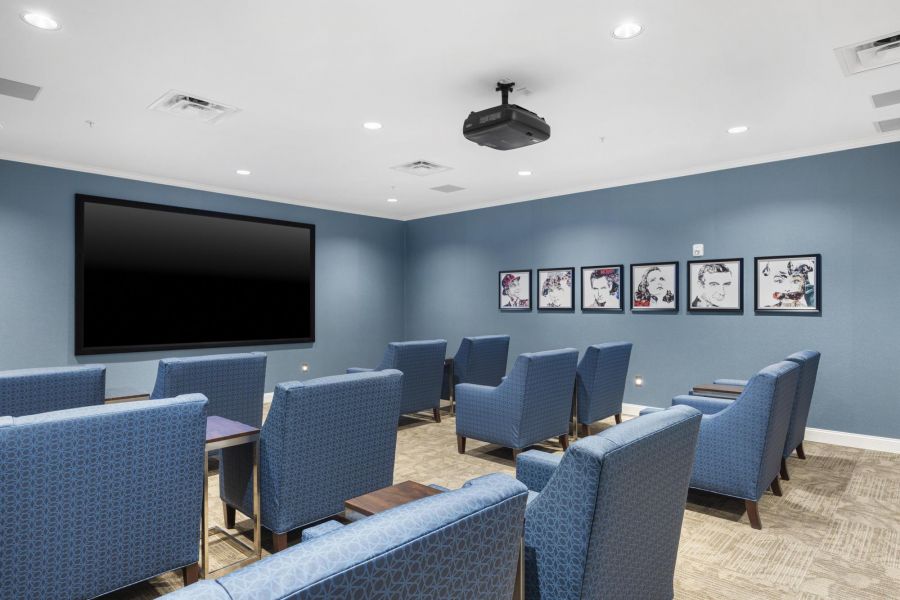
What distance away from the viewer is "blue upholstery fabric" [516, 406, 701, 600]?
1278 millimetres

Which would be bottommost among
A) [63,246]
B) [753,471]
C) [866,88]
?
[753,471]

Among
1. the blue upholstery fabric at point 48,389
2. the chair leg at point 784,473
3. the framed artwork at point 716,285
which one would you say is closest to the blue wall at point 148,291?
the blue upholstery fabric at point 48,389

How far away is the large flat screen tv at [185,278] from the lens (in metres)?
5.27

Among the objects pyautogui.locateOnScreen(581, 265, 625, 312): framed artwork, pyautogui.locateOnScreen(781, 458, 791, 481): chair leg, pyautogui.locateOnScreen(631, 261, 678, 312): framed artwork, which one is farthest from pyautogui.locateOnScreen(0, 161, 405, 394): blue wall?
pyautogui.locateOnScreen(781, 458, 791, 481): chair leg

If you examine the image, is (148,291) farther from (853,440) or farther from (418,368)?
(853,440)

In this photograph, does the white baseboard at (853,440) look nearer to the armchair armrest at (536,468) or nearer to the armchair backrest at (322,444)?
the armchair armrest at (536,468)

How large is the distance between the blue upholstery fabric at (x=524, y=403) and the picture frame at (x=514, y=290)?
2532 mm

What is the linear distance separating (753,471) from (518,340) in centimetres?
402

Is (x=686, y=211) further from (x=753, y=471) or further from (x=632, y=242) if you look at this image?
(x=753, y=471)

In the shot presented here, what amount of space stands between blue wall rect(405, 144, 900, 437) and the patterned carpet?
0.87 meters

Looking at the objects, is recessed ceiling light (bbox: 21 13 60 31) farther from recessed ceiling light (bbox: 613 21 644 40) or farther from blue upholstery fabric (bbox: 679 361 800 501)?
blue upholstery fabric (bbox: 679 361 800 501)

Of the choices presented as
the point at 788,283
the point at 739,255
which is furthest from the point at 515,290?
the point at 788,283

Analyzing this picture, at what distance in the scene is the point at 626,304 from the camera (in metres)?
5.71

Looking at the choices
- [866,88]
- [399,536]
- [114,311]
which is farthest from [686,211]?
[114,311]
